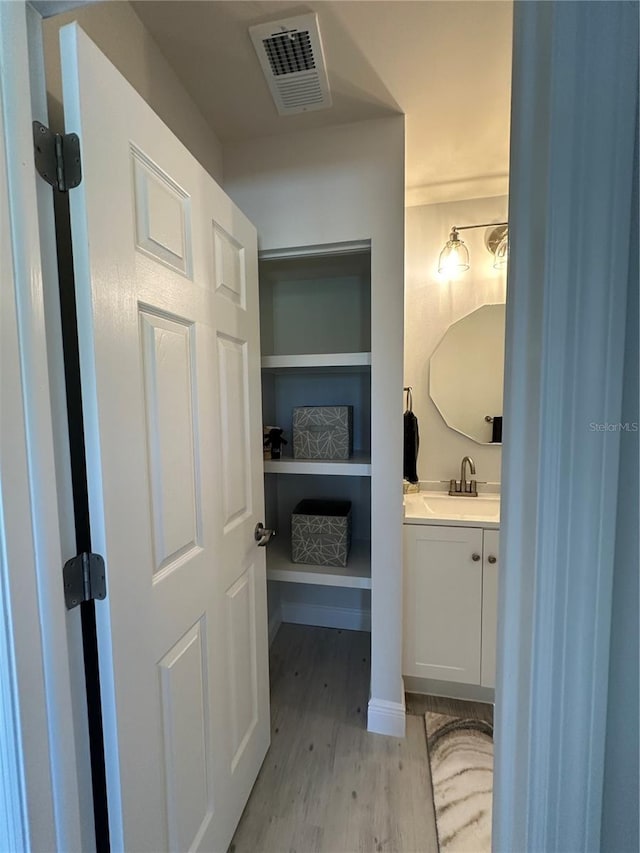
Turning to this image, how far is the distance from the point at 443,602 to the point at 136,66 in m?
2.30

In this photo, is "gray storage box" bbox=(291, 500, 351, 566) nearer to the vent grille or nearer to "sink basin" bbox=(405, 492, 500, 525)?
"sink basin" bbox=(405, 492, 500, 525)

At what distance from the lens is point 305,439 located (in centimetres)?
177

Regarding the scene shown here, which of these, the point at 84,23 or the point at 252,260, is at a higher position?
the point at 84,23

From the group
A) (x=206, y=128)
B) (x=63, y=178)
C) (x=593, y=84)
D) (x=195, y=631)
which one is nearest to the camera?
(x=593, y=84)

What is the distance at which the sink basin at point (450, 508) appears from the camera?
1701mm

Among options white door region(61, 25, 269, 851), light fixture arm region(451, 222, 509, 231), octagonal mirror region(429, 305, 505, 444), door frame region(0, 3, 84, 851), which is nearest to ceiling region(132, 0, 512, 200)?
light fixture arm region(451, 222, 509, 231)

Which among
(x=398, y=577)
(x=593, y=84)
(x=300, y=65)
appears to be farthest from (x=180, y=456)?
(x=300, y=65)

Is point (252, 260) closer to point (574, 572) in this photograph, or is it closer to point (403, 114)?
point (403, 114)

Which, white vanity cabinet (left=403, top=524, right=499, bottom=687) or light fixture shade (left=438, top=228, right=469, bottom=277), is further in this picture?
light fixture shade (left=438, top=228, right=469, bottom=277)

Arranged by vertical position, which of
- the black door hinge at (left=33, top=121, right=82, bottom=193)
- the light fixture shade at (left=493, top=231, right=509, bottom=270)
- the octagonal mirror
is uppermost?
the light fixture shade at (left=493, top=231, right=509, bottom=270)

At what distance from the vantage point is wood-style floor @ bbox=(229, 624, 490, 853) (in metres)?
1.19

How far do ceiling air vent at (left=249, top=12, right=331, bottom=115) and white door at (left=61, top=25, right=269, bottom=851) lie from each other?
1.68 feet

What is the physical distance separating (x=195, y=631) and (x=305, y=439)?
97 centimetres

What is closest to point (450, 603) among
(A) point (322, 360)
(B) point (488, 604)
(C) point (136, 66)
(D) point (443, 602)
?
(D) point (443, 602)
